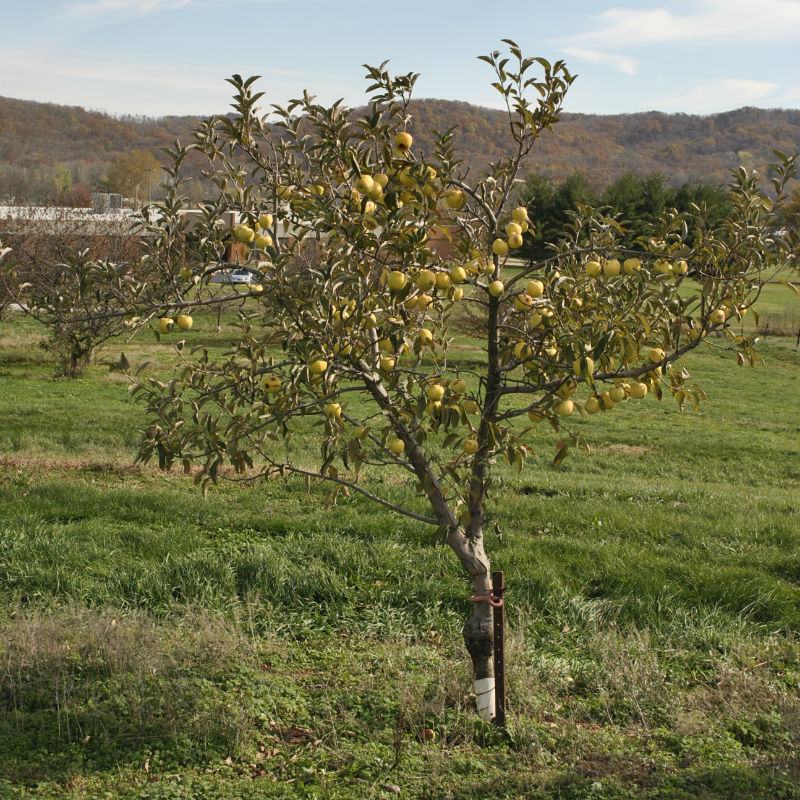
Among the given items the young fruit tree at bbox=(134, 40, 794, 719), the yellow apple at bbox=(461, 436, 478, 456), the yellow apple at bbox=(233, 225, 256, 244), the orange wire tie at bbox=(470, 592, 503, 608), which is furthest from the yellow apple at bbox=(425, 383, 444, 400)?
the orange wire tie at bbox=(470, 592, 503, 608)

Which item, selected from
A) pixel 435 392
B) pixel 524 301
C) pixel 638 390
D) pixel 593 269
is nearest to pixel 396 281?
pixel 435 392

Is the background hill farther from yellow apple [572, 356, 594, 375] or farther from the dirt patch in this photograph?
yellow apple [572, 356, 594, 375]

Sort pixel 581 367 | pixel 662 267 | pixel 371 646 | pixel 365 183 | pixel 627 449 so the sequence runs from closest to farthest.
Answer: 1. pixel 581 367
2. pixel 365 183
3. pixel 662 267
4. pixel 371 646
5. pixel 627 449

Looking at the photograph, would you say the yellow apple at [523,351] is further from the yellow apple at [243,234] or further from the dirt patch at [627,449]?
the dirt patch at [627,449]

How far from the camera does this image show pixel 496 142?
4291 centimetres

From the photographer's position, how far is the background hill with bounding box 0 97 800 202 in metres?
58.6

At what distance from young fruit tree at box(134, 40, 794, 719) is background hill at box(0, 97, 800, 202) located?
27712 mm

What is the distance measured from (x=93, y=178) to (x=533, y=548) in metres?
67.9

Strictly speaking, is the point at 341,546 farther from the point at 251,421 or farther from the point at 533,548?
the point at 251,421

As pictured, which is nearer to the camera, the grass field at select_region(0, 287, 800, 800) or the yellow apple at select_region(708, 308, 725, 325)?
the yellow apple at select_region(708, 308, 725, 325)

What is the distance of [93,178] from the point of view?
2557 inches

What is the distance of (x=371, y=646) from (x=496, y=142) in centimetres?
4206

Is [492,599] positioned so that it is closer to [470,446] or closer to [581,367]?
[470,446]

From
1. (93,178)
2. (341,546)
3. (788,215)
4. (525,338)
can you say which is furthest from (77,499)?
(93,178)
